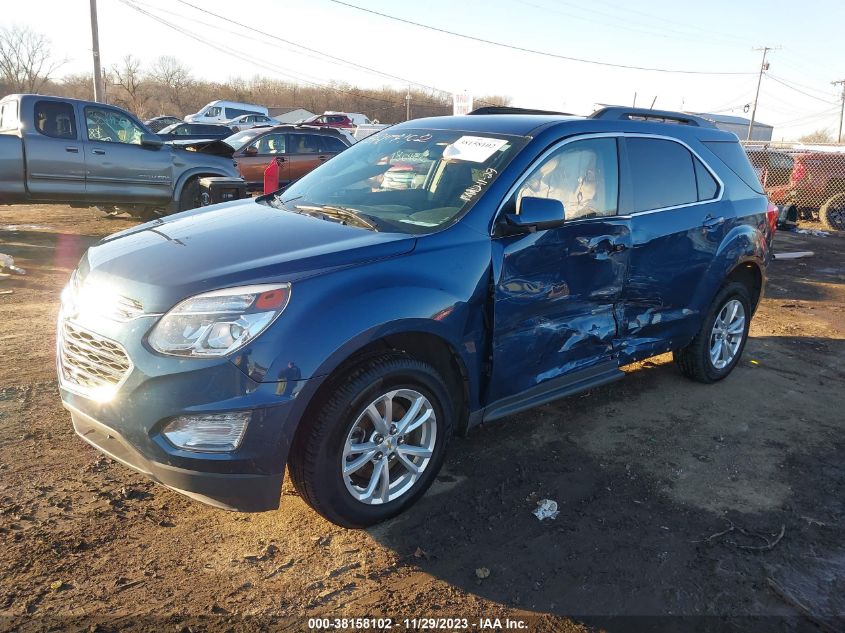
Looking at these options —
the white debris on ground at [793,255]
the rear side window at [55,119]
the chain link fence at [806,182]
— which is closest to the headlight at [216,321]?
the rear side window at [55,119]

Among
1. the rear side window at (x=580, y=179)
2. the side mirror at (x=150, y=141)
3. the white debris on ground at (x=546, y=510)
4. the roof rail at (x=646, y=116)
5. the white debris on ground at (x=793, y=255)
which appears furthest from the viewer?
the white debris on ground at (x=793, y=255)

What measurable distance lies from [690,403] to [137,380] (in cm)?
388

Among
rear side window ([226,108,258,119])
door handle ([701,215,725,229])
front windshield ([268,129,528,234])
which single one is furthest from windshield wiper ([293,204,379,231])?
rear side window ([226,108,258,119])

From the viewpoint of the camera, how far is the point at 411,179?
3.69 metres

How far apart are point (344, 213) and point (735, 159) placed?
338 centimetres

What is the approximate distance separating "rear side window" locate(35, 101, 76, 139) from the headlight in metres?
8.57

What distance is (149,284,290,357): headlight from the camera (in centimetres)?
246

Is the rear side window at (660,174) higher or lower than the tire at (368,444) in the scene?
higher

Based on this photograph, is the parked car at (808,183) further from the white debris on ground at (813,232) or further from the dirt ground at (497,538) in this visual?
the dirt ground at (497,538)

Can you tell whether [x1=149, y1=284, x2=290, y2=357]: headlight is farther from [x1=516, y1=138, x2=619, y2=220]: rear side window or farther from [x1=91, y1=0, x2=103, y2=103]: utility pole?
[x1=91, y1=0, x2=103, y2=103]: utility pole

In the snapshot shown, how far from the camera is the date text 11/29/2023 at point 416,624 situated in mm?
2414

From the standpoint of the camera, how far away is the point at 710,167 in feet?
15.5

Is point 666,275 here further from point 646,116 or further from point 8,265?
point 8,265

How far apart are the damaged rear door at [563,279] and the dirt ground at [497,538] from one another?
23.1 inches
